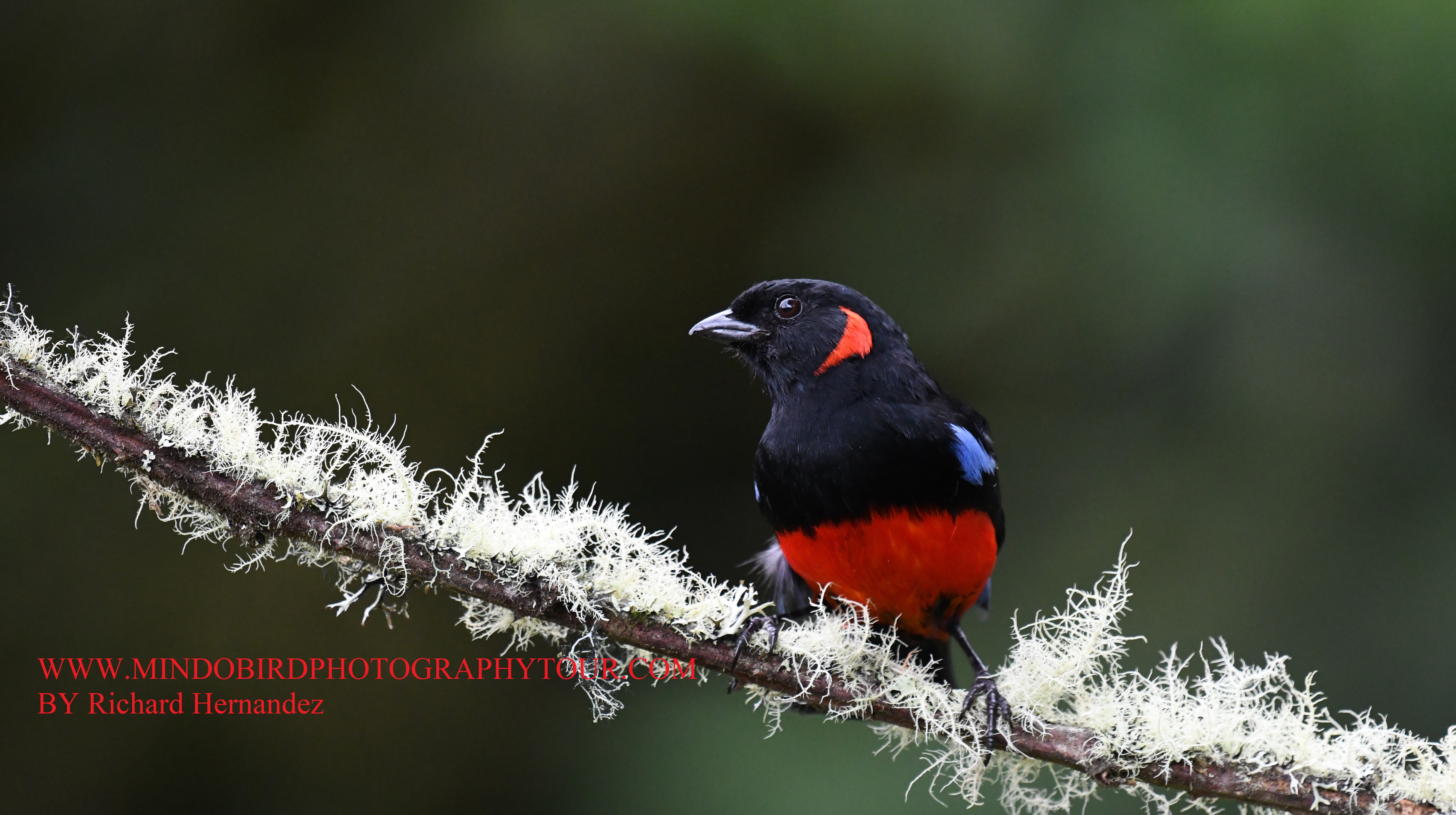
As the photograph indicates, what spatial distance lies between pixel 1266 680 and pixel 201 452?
1449 mm

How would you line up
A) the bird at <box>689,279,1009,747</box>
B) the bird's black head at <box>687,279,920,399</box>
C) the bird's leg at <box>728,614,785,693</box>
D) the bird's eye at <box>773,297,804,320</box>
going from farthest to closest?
the bird's eye at <box>773,297,804,320</box>, the bird's black head at <box>687,279,920,399</box>, the bird at <box>689,279,1009,747</box>, the bird's leg at <box>728,614,785,693</box>

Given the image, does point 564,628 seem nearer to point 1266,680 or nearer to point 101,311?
point 1266,680

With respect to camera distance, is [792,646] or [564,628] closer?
[564,628]

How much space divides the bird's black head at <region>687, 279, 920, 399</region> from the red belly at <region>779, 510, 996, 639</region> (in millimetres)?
276

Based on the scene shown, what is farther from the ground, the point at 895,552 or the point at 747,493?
the point at 747,493

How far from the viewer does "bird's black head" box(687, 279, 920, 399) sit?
2031 mm

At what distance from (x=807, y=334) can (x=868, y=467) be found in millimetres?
355

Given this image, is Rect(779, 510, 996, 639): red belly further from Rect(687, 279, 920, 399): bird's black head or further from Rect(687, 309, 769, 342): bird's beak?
Rect(687, 309, 769, 342): bird's beak

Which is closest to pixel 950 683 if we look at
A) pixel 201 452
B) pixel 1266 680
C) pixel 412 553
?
pixel 1266 680

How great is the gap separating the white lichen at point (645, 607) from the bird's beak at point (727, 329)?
68 cm

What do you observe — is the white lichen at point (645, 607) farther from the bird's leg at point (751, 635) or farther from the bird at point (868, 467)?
the bird at point (868, 467)

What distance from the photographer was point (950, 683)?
230 centimetres

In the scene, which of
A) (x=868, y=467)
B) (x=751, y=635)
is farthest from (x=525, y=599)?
(x=868, y=467)

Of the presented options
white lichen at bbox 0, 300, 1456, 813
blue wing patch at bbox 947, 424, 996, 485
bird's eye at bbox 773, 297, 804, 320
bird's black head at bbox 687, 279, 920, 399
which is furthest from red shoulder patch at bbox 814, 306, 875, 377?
white lichen at bbox 0, 300, 1456, 813
